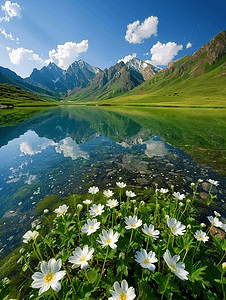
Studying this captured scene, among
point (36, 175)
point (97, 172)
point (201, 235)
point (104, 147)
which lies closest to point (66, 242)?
point (201, 235)

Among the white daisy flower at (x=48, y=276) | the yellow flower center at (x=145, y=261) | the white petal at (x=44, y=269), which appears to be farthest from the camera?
the yellow flower center at (x=145, y=261)

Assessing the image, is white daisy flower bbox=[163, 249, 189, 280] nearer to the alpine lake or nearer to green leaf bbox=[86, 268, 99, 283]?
green leaf bbox=[86, 268, 99, 283]

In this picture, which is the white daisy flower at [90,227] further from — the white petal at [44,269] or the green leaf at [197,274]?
the green leaf at [197,274]

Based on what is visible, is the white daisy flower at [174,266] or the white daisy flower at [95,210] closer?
the white daisy flower at [174,266]

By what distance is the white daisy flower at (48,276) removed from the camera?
1.95m

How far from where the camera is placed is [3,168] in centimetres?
1090

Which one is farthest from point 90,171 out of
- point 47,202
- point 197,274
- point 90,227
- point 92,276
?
point 197,274

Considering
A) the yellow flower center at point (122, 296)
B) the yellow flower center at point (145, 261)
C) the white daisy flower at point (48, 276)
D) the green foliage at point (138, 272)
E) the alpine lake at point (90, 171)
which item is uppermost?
the white daisy flower at point (48, 276)

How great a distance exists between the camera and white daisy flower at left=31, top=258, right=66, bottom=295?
6.40 feet

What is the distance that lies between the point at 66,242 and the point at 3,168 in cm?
1068

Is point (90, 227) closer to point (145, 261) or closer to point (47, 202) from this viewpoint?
point (145, 261)

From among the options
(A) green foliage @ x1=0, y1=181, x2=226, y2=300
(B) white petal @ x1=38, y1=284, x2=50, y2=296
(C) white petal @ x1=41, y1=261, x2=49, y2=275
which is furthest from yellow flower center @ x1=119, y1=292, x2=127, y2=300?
(C) white petal @ x1=41, y1=261, x2=49, y2=275

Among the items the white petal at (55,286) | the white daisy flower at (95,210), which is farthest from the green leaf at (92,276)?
the white daisy flower at (95,210)

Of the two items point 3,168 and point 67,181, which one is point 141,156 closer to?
point 67,181
